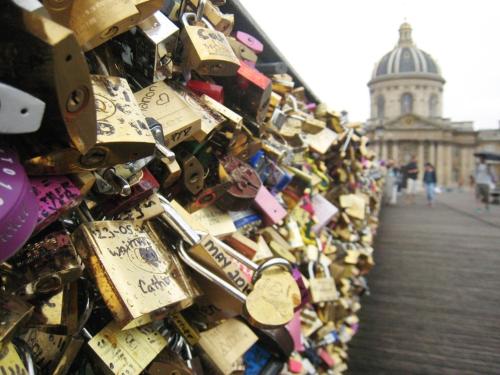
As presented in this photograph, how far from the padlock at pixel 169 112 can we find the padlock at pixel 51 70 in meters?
0.35

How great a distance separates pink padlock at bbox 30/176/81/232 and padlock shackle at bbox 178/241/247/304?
0.81 ft

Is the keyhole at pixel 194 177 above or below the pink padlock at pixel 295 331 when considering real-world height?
above

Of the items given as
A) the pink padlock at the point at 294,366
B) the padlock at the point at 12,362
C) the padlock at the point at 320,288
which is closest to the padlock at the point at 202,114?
the padlock at the point at 12,362

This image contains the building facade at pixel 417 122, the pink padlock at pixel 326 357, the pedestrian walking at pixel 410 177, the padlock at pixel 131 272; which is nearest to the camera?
the padlock at pixel 131 272

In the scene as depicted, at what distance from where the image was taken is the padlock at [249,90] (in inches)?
51.4

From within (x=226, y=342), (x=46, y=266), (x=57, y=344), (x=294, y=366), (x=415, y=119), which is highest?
(x=415, y=119)

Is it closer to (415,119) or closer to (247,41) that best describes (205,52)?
(247,41)

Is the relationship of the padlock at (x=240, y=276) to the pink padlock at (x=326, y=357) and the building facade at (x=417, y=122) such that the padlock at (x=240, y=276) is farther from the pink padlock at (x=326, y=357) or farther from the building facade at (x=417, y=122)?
the building facade at (x=417, y=122)

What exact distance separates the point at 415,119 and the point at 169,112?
189ft

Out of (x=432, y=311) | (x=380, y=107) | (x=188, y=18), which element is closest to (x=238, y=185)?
(x=188, y=18)

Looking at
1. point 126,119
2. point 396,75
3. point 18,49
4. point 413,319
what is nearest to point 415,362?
point 413,319

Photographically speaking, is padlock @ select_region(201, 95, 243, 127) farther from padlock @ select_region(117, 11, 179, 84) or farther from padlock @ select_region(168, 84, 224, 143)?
padlock @ select_region(117, 11, 179, 84)

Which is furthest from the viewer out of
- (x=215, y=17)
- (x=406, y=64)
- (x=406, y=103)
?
(x=406, y=64)

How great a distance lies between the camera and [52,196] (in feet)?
2.20
